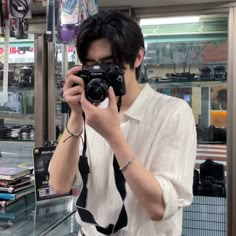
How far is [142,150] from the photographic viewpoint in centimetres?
86

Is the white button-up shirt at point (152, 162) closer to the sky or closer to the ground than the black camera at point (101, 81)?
closer to the ground

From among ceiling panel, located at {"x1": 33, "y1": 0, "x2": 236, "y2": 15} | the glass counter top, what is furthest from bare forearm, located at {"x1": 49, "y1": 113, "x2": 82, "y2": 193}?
ceiling panel, located at {"x1": 33, "y1": 0, "x2": 236, "y2": 15}

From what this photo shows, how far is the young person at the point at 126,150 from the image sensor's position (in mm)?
762

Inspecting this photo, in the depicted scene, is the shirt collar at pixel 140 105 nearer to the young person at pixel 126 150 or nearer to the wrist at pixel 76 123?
the young person at pixel 126 150

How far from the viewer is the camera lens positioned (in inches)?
30.8

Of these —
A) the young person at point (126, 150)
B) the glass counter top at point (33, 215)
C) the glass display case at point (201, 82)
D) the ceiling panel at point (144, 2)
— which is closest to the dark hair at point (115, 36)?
the young person at point (126, 150)

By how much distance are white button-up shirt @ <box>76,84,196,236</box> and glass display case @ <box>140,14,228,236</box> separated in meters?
1.36

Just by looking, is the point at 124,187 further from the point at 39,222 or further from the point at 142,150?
the point at 39,222

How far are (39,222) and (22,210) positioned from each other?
14cm

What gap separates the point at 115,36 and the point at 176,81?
153cm

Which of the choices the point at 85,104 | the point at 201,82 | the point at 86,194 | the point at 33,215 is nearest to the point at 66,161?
the point at 86,194

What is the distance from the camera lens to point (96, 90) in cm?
79

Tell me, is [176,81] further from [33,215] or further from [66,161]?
[66,161]

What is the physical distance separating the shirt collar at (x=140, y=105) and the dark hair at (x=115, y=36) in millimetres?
79
